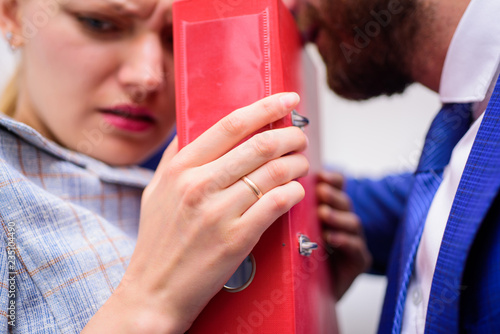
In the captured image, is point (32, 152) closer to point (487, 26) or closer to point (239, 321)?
point (239, 321)

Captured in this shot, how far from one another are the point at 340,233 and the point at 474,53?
418 millimetres

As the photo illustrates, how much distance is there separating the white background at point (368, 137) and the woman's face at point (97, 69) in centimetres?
74

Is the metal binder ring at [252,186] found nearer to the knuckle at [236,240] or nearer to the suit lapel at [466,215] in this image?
the knuckle at [236,240]

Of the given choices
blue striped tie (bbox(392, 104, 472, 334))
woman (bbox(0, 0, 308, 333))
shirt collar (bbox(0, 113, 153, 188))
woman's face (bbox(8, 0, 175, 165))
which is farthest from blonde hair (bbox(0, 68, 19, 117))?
blue striped tie (bbox(392, 104, 472, 334))

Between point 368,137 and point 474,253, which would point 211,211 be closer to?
point 474,253

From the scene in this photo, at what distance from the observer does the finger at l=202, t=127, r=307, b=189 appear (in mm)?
401

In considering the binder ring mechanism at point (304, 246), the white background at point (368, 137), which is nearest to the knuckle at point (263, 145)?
the binder ring mechanism at point (304, 246)

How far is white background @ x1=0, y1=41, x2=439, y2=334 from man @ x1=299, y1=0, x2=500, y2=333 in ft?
1.86

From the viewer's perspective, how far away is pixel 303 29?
76 cm

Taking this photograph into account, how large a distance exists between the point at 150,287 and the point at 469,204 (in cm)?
36

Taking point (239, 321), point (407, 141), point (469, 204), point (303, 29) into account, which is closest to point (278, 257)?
point (239, 321)

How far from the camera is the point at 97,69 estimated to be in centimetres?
64

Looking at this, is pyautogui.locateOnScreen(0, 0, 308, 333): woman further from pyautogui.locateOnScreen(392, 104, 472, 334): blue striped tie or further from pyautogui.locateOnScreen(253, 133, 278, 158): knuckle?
pyautogui.locateOnScreen(392, 104, 472, 334): blue striped tie

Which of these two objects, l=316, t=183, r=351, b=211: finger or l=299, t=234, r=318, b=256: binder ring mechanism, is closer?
l=299, t=234, r=318, b=256: binder ring mechanism
